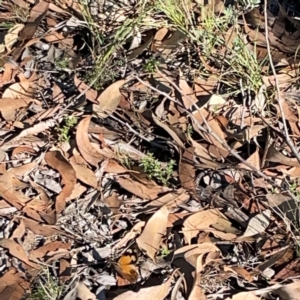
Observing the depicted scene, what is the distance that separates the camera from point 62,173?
74.9 inches

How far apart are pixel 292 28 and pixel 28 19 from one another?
0.84 meters

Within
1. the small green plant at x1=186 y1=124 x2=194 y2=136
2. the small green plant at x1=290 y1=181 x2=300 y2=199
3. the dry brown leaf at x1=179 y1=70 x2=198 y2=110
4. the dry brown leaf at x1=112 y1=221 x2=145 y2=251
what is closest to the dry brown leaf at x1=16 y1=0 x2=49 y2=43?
the dry brown leaf at x1=179 y1=70 x2=198 y2=110

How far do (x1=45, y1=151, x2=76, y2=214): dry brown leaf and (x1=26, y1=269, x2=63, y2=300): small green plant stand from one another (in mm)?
201

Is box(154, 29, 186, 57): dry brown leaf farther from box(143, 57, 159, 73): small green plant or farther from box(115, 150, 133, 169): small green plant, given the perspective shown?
box(115, 150, 133, 169): small green plant

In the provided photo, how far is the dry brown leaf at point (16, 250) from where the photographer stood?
1.78 meters

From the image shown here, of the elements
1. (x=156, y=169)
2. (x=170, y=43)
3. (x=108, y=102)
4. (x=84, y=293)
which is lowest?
(x=84, y=293)

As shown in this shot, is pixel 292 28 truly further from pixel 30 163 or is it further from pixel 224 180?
pixel 30 163

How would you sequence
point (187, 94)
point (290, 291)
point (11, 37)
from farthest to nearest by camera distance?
point (11, 37), point (187, 94), point (290, 291)

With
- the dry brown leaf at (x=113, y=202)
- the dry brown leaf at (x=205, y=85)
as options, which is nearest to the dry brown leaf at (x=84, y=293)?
the dry brown leaf at (x=113, y=202)

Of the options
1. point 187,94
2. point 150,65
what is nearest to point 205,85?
point 187,94

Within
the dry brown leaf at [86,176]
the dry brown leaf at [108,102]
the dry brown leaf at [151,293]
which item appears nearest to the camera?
the dry brown leaf at [151,293]

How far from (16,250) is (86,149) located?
1.13 feet

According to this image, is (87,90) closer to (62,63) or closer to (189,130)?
(62,63)

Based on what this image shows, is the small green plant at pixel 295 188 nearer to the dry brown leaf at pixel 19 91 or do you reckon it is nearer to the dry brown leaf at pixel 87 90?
the dry brown leaf at pixel 87 90
